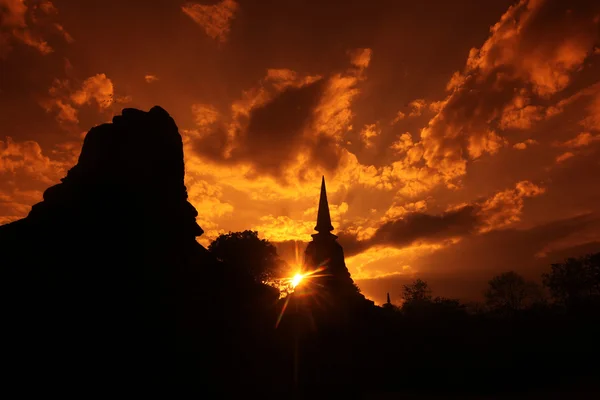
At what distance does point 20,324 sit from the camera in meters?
10.2

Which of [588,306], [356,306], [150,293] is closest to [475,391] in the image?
[356,306]

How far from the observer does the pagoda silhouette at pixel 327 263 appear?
3891 cm

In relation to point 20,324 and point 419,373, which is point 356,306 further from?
point 20,324

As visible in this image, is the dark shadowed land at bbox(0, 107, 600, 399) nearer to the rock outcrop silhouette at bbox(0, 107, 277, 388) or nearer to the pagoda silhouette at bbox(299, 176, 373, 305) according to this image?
the rock outcrop silhouette at bbox(0, 107, 277, 388)

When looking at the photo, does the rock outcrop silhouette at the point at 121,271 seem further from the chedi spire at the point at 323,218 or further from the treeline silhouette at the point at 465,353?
the chedi spire at the point at 323,218

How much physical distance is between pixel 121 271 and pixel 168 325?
267cm

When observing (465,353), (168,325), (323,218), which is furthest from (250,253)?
(168,325)

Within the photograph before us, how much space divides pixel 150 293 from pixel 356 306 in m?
24.7

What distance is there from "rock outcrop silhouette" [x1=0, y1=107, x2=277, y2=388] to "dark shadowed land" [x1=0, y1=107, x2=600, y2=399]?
5cm

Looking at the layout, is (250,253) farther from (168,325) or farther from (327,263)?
(168,325)

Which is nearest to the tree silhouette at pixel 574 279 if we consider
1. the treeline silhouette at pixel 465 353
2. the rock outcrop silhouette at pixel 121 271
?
the treeline silhouette at pixel 465 353

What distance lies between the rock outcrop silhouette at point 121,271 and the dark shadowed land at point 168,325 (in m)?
0.05

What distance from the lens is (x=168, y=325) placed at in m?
12.7

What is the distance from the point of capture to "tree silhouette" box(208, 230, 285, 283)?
49.2 m
